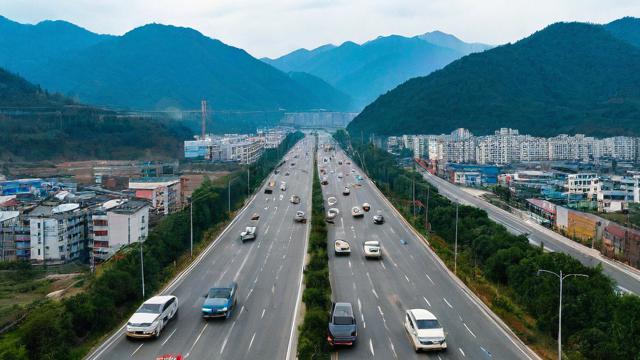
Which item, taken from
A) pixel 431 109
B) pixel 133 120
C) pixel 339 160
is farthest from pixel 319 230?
pixel 431 109

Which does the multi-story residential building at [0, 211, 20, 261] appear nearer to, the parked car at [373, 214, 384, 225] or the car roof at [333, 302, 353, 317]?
the parked car at [373, 214, 384, 225]

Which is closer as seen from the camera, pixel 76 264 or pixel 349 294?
pixel 349 294

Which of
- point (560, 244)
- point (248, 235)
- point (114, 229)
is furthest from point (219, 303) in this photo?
point (560, 244)

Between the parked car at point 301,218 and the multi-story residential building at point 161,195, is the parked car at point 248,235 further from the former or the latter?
the multi-story residential building at point 161,195

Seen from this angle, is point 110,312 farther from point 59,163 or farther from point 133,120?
point 133,120

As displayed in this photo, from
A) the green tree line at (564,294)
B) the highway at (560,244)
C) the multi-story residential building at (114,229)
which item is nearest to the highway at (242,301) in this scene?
the green tree line at (564,294)
